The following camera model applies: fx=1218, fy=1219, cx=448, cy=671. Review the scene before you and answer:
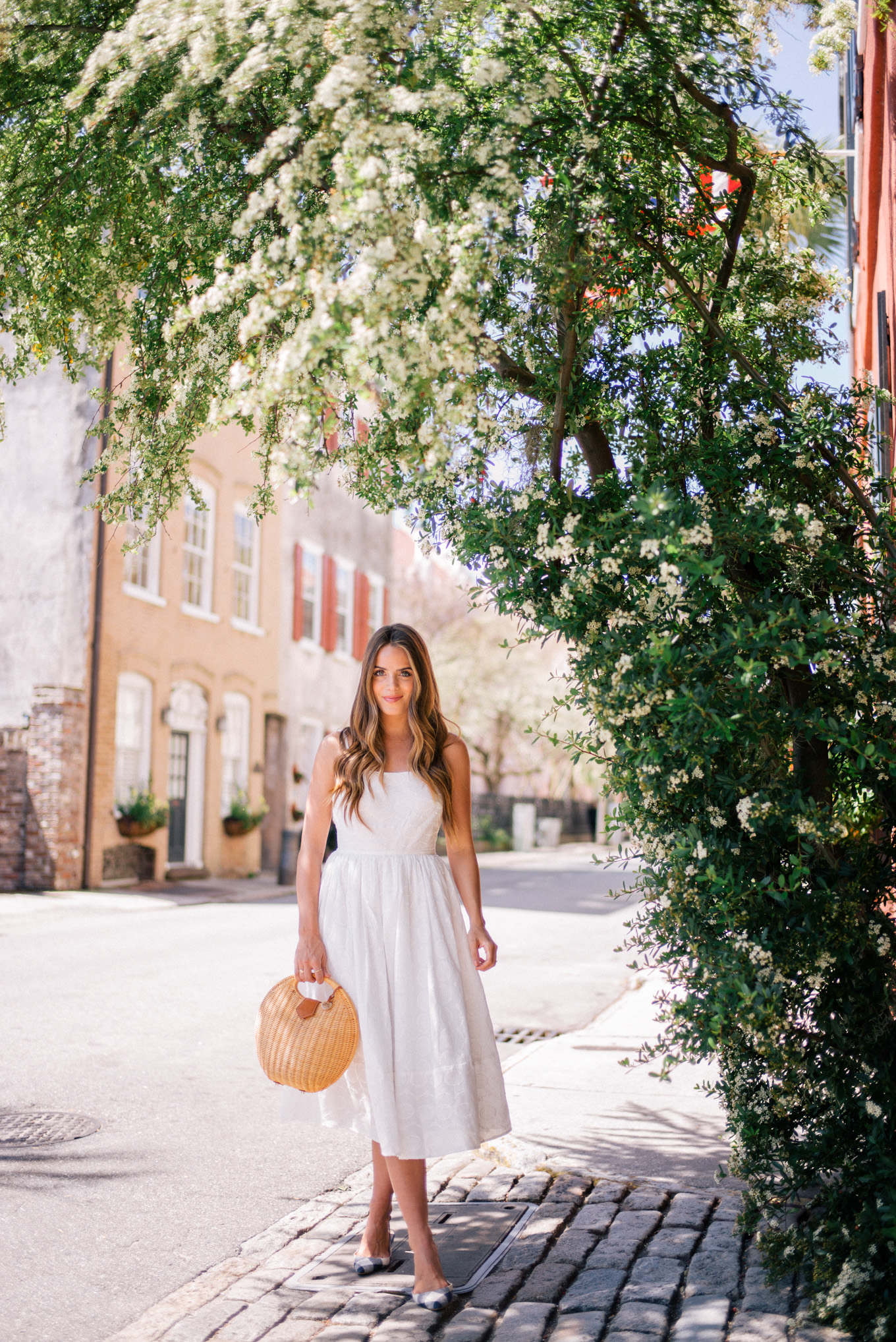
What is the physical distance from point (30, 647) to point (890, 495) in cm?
1754

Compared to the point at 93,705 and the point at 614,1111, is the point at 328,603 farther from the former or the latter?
the point at 614,1111

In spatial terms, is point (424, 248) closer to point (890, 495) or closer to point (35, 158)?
point (890, 495)

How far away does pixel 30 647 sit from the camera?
19.5 m

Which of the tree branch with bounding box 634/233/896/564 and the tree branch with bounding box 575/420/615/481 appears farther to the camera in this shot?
the tree branch with bounding box 575/420/615/481

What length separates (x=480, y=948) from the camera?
3.90m

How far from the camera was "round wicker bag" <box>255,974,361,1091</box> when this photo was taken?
3.57m

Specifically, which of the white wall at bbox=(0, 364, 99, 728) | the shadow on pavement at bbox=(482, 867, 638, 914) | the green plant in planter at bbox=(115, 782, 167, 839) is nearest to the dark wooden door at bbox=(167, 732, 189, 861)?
the green plant in planter at bbox=(115, 782, 167, 839)

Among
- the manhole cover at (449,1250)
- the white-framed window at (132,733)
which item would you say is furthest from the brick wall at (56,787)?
the manhole cover at (449,1250)

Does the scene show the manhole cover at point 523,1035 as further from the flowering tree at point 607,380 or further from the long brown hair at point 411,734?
the long brown hair at point 411,734

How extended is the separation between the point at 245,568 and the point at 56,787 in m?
7.18

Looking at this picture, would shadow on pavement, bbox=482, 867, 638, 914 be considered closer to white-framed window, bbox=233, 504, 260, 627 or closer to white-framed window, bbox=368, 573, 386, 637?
white-framed window, bbox=368, 573, 386, 637

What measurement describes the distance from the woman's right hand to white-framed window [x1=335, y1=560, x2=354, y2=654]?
959 inches

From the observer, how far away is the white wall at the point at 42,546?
19.2 meters

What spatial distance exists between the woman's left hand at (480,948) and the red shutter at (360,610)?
24950 mm
